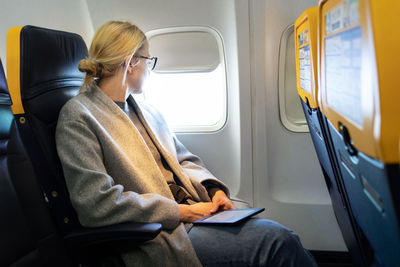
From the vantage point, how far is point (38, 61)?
55.6 inches

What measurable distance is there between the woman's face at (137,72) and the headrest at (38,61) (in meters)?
0.27

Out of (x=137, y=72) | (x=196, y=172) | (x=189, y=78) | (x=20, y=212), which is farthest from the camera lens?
(x=189, y=78)

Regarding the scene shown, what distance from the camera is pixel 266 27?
2.20 metres

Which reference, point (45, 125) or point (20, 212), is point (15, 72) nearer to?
point (45, 125)

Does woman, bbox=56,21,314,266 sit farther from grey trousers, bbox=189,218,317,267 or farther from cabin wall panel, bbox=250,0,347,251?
cabin wall panel, bbox=250,0,347,251

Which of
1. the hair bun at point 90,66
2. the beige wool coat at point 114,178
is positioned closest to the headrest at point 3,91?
the beige wool coat at point 114,178

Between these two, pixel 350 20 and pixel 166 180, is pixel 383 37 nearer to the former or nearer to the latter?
pixel 350 20

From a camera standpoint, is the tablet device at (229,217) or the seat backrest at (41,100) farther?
the tablet device at (229,217)

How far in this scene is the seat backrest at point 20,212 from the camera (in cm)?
134

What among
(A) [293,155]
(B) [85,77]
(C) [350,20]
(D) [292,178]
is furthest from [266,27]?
(C) [350,20]

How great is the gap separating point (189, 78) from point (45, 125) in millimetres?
1303

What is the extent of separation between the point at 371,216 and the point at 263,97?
1.60m

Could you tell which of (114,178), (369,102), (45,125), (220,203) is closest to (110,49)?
(45,125)

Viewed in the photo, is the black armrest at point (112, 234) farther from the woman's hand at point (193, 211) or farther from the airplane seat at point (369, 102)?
the airplane seat at point (369, 102)
